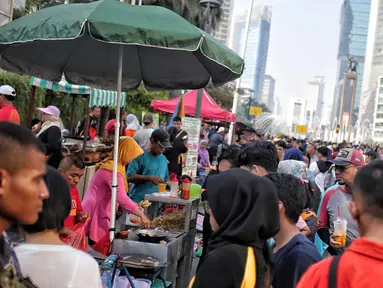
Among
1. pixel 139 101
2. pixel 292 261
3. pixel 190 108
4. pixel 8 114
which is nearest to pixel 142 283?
pixel 292 261

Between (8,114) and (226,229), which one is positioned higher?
(8,114)

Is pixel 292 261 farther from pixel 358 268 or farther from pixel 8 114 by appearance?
pixel 8 114

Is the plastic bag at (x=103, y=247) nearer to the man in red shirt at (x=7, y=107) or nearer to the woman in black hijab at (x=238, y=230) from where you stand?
the man in red shirt at (x=7, y=107)

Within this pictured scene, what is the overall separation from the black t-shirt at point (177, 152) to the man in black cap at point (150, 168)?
3.31 metres

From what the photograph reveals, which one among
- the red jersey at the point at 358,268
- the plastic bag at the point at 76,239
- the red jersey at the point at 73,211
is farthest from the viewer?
the red jersey at the point at 73,211

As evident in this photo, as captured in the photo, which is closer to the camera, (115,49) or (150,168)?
(115,49)

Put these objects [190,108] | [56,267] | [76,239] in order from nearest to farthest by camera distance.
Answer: [56,267] < [76,239] < [190,108]

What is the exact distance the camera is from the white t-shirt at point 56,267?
2.24m

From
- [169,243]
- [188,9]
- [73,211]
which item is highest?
[188,9]

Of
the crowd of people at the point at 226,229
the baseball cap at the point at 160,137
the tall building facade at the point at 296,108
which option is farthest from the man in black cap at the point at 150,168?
the tall building facade at the point at 296,108

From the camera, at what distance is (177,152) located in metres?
10.7

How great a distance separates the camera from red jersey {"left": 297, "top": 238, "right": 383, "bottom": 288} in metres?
1.98

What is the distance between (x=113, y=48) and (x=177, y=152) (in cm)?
456

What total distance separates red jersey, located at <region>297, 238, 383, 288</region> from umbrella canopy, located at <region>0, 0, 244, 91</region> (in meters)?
2.77
